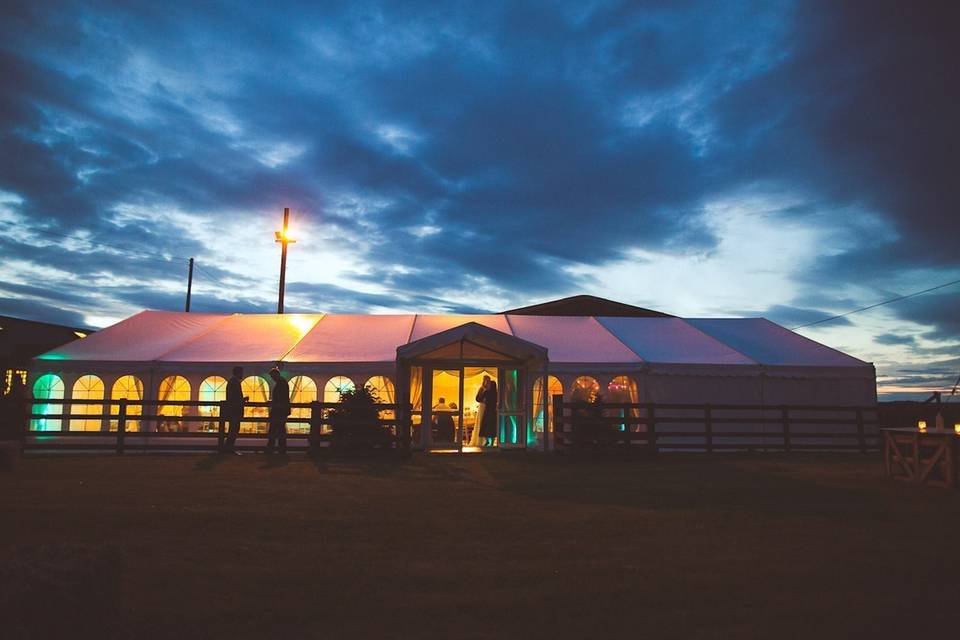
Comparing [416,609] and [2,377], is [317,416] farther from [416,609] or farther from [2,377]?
[2,377]

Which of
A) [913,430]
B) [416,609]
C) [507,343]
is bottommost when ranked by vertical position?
[416,609]

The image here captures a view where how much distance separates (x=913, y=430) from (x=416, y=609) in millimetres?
8786

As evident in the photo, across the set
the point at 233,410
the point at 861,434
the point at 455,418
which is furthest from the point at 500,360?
the point at 861,434

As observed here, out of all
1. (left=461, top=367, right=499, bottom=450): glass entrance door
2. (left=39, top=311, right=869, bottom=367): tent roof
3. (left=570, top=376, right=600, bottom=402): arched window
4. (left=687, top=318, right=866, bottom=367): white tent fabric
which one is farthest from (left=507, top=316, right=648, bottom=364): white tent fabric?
(left=687, top=318, right=866, bottom=367): white tent fabric

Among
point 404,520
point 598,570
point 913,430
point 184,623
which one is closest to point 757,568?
point 598,570

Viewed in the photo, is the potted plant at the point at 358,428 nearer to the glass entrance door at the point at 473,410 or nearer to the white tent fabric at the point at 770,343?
the glass entrance door at the point at 473,410

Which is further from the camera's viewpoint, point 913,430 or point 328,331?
point 328,331

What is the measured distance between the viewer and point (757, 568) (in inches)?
182

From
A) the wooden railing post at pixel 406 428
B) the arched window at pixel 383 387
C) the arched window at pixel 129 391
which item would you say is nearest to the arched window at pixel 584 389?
the arched window at pixel 383 387

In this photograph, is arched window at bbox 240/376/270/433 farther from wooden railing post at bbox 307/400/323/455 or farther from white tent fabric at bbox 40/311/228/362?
wooden railing post at bbox 307/400/323/455

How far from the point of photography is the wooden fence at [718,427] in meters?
13.2

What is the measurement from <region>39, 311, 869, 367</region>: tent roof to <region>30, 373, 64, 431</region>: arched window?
578 mm

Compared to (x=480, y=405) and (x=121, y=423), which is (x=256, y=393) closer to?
(x=121, y=423)

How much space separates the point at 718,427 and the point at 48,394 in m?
14.7
